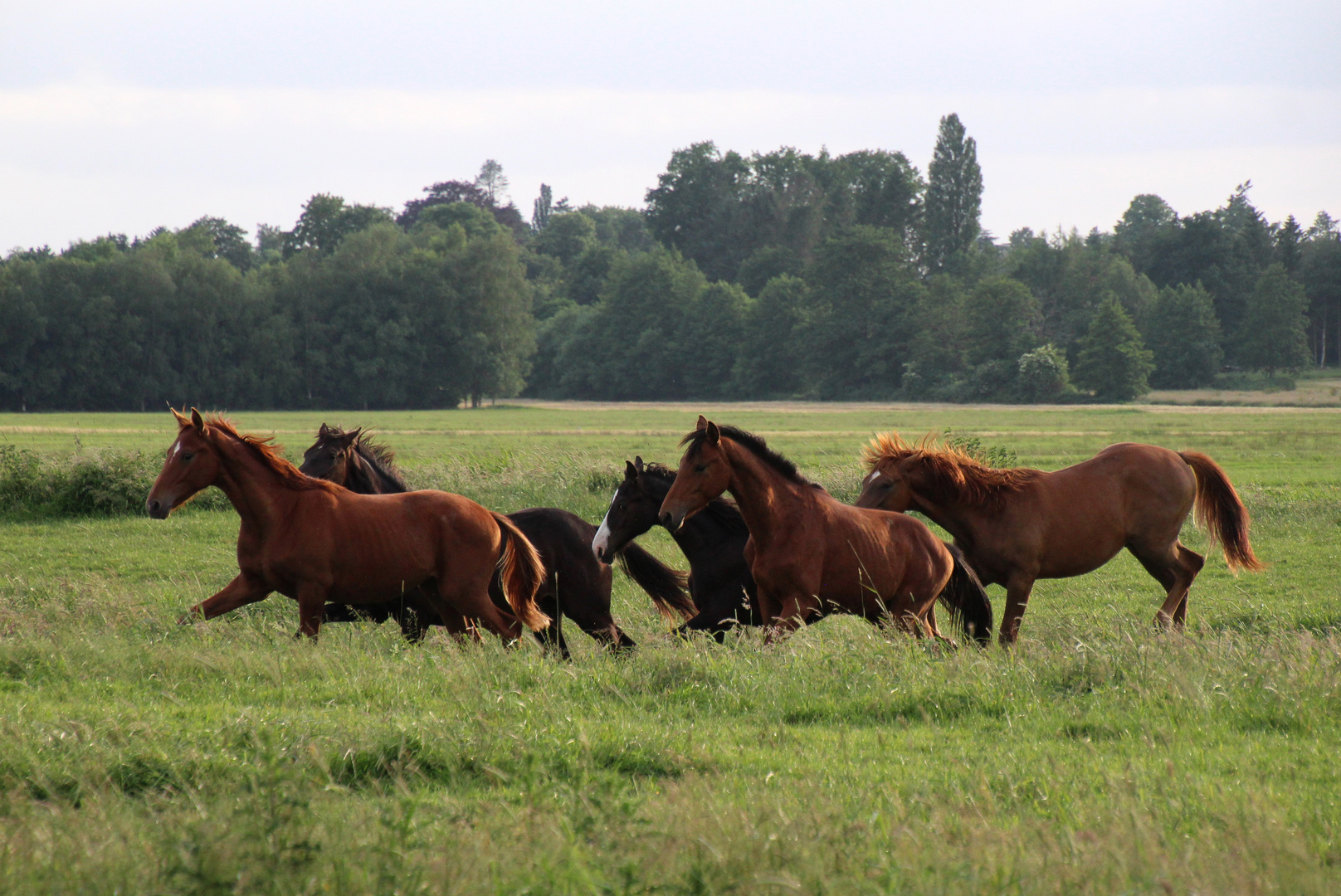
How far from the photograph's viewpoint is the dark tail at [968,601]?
27.9 feet

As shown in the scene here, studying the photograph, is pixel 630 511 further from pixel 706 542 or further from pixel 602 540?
pixel 706 542

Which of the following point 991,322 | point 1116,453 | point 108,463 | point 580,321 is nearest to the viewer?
point 1116,453

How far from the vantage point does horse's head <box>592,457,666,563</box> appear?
28.2 ft

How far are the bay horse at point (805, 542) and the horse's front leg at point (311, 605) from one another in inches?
91.4

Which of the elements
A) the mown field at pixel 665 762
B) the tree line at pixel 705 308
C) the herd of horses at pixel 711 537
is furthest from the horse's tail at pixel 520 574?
the tree line at pixel 705 308

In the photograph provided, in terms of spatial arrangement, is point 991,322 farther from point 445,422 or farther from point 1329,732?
point 1329,732

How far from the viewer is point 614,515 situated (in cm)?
868

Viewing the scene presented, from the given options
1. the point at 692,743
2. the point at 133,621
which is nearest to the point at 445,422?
the point at 133,621

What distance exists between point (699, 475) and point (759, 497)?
0.44 metres

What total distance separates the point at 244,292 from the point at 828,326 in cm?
4274

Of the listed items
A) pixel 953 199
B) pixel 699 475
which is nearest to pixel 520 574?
pixel 699 475

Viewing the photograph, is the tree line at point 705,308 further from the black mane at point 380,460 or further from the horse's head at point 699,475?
the horse's head at point 699,475

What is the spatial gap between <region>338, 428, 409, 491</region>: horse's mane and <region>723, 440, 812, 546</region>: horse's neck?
3.33 metres

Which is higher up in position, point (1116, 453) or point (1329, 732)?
point (1116, 453)
